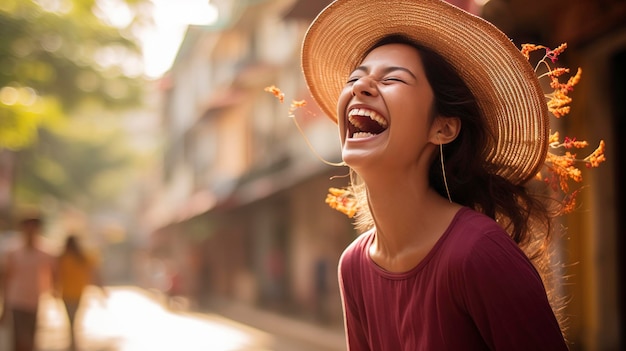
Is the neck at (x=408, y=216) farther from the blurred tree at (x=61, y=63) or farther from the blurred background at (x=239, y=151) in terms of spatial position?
the blurred tree at (x=61, y=63)

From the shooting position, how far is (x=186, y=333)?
13.5 metres

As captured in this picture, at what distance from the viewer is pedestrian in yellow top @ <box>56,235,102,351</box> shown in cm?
813

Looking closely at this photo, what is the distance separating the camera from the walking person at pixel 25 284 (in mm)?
6848

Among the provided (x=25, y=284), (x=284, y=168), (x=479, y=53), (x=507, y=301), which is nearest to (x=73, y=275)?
(x=25, y=284)

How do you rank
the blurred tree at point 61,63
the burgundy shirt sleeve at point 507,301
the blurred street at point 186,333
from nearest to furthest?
the burgundy shirt sleeve at point 507,301, the blurred tree at point 61,63, the blurred street at point 186,333

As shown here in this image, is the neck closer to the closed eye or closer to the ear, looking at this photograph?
the ear

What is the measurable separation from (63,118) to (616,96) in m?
9.68

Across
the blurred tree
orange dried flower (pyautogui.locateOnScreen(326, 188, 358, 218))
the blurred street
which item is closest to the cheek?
orange dried flower (pyautogui.locateOnScreen(326, 188, 358, 218))

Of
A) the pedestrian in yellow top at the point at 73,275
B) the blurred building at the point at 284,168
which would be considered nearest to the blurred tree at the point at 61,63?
the pedestrian in yellow top at the point at 73,275

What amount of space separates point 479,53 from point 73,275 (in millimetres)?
7026

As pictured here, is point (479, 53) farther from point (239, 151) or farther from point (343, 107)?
point (239, 151)

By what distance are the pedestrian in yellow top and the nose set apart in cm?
664

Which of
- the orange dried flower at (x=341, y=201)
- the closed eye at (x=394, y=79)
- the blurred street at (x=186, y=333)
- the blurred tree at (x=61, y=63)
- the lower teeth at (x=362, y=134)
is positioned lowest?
the blurred street at (x=186, y=333)

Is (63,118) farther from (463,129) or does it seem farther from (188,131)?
(188,131)
